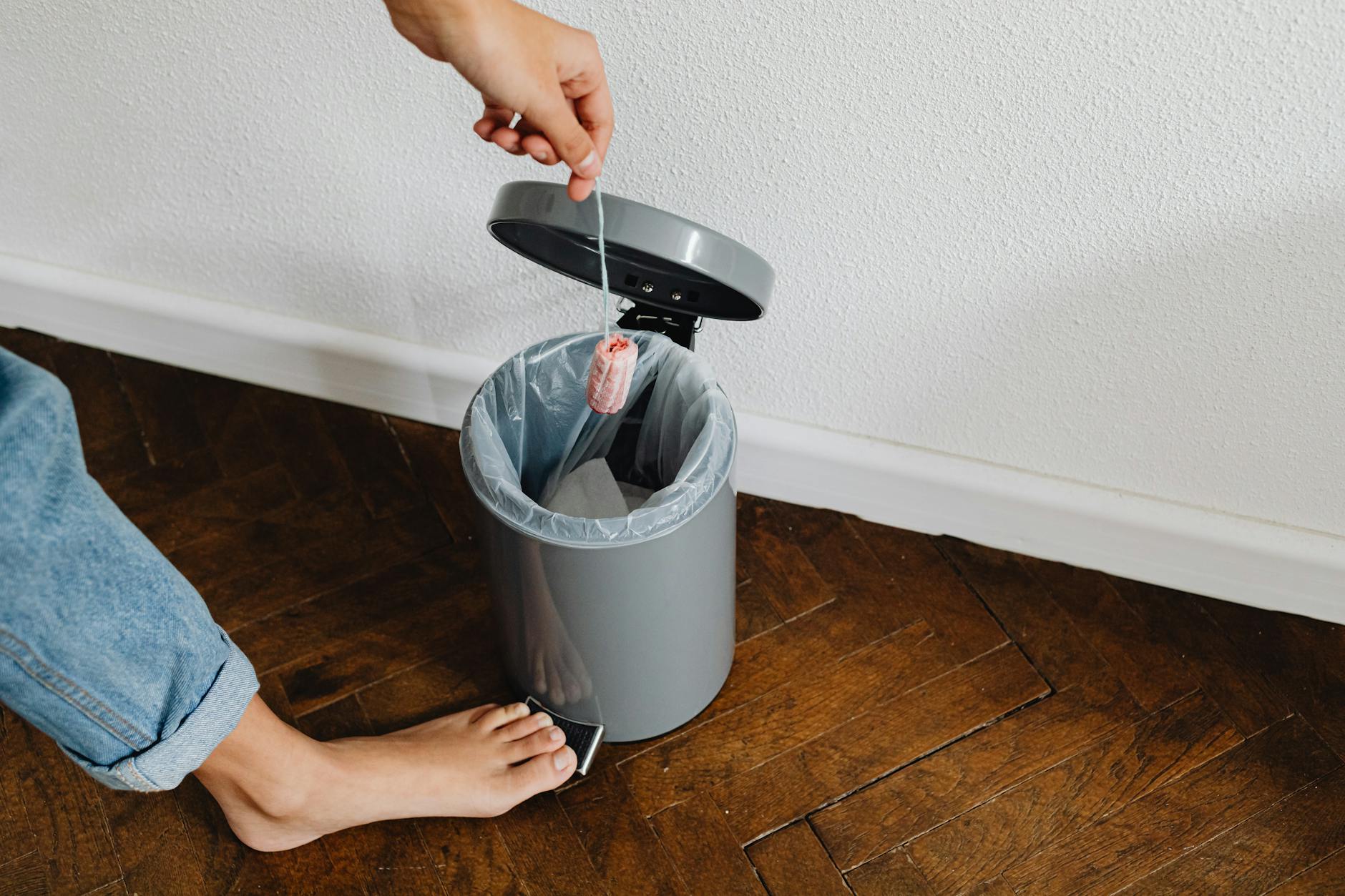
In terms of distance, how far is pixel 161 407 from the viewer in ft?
4.12

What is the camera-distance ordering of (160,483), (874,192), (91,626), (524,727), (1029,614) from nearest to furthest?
(91,626), (874,192), (524,727), (1029,614), (160,483)

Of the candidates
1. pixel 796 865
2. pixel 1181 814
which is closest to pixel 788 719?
pixel 796 865

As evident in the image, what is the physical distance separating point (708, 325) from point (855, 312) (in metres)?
0.14

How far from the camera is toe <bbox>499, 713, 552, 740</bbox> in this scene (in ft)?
3.17

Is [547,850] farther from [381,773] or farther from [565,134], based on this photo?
[565,134]

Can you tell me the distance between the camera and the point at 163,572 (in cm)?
67

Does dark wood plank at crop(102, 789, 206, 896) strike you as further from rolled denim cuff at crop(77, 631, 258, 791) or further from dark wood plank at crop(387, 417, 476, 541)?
dark wood plank at crop(387, 417, 476, 541)

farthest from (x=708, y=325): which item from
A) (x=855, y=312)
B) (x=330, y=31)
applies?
(x=330, y=31)

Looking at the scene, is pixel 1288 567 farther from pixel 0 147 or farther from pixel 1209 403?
pixel 0 147

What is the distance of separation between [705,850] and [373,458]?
1.80ft

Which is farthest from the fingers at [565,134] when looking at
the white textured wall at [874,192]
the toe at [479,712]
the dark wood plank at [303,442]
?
the dark wood plank at [303,442]

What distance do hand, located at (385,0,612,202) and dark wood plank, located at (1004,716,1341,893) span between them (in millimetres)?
666

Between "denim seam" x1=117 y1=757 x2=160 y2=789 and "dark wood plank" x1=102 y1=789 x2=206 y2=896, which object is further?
"dark wood plank" x1=102 y1=789 x2=206 y2=896

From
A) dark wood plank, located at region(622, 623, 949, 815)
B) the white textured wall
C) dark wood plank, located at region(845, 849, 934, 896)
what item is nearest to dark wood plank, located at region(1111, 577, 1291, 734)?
the white textured wall
